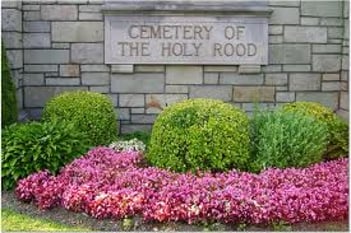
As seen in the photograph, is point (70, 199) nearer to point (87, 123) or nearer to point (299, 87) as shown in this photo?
point (87, 123)

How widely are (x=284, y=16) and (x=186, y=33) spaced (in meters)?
1.16

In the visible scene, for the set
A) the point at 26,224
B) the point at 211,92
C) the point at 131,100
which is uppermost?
the point at 211,92

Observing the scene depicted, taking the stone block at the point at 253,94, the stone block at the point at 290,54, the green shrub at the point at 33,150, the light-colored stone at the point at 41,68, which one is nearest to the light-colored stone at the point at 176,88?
the stone block at the point at 253,94

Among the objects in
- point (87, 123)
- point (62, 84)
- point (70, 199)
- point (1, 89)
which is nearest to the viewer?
point (70, 199)

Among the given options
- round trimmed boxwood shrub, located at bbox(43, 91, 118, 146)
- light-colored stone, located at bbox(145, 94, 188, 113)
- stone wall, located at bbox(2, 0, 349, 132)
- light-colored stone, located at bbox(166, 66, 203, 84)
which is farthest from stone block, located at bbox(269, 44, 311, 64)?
round trimmed boxwood shrub, located at bbox(43, 91, 118, 146)

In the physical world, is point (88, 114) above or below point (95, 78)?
below

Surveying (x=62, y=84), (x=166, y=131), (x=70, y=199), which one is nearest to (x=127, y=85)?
(x=62, y=84)

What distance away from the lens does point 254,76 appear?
260 inches

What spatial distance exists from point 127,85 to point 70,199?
2634 millimetres

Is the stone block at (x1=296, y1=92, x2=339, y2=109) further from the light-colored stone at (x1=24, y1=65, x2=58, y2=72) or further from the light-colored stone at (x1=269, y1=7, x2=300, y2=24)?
the light-colored stone at (x1=24, y1=65, x2=58, y2=72)

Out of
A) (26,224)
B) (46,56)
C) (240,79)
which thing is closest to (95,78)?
(46,56)

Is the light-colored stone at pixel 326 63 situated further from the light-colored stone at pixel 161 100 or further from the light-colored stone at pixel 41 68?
the light-colored stone at pixel 41 68

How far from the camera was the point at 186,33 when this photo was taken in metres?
6.41

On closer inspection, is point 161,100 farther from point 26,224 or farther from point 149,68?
point 26,224
